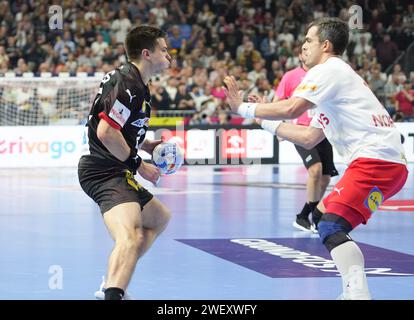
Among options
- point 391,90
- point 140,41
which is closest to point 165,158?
point 140,41

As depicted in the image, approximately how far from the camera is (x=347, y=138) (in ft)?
22.5

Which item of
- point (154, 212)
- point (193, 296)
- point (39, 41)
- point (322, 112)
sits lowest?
point (193, 296)

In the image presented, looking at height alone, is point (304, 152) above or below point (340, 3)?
below

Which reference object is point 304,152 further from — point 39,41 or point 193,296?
point 39,41

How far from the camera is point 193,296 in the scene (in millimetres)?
7477

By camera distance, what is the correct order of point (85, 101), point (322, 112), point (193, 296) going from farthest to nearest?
1. point (85, 101)
2. point (193, 296)
3. point (322, 112)

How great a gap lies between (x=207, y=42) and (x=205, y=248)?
17286mm

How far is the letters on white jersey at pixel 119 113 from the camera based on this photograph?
6.68 meters

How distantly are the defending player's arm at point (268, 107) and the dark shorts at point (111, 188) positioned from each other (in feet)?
2.95

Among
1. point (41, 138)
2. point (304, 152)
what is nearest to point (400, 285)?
point (304, 152)

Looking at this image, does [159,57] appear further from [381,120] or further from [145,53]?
[381,120]

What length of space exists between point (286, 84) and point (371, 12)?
56.9 ft

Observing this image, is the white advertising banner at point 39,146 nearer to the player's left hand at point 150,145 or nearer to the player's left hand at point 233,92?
the player's left hand at point 150,145

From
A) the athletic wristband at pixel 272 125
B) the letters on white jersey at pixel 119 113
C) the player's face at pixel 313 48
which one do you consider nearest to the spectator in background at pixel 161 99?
the athletic wristband at pixel 272 125
